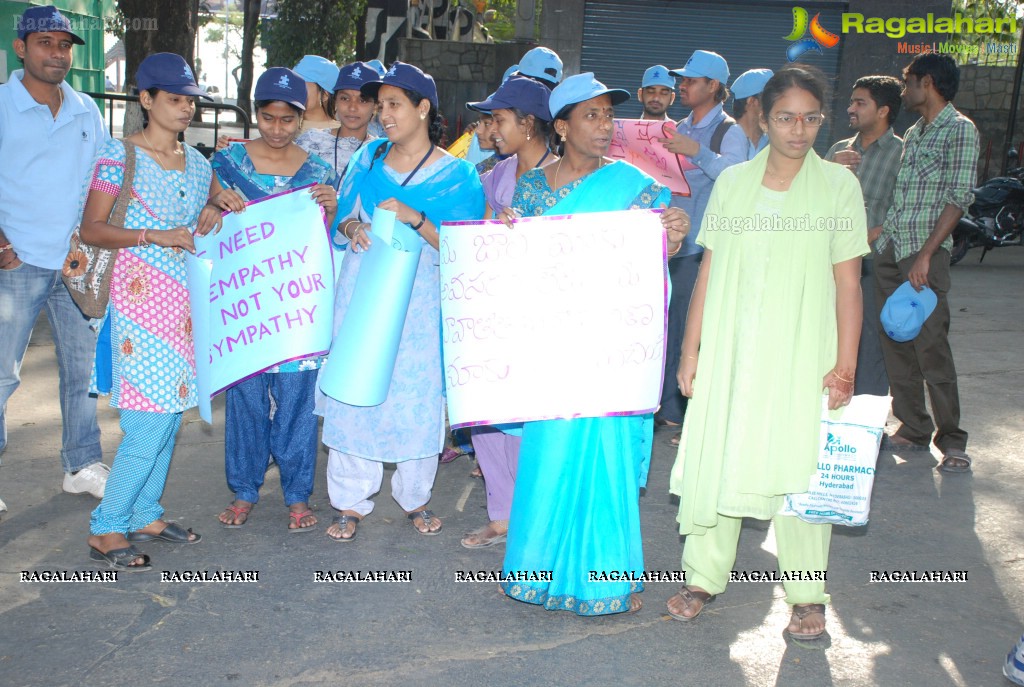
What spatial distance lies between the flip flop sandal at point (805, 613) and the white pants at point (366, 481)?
174 cm

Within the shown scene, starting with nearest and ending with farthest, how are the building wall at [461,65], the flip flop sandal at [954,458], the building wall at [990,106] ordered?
the flip flop sandal at [954,458] < the building wall at [461,65] < the building wall at [990,106]

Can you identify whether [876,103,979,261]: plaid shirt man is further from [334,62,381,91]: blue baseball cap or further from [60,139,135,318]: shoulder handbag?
[60,139,135,318]: shoulder handbag

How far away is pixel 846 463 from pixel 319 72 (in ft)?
12.5

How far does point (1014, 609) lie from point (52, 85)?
15.0ft

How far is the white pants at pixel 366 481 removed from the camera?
15.3 feet

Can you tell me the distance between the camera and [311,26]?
80.7 feet

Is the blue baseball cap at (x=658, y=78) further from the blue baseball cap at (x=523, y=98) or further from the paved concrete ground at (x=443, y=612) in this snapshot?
the paved concrete ground at (x=443, y=612)

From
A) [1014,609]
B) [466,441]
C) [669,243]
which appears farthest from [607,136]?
[1014,609]

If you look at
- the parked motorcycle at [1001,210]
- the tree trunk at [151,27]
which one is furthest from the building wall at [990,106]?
the tree trunk at [151,27]

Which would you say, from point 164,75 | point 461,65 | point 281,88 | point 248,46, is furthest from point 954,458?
point 248,46

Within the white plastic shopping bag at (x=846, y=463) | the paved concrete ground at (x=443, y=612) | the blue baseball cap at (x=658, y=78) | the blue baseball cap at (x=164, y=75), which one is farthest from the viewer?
the blue baseball cap at (x=658, y=78)

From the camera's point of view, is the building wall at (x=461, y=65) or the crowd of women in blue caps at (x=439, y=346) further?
the building wall at (x=461, y=65)

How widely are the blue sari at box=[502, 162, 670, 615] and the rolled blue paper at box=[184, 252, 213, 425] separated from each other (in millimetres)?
1438

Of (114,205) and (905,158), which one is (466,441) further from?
(905,158)
